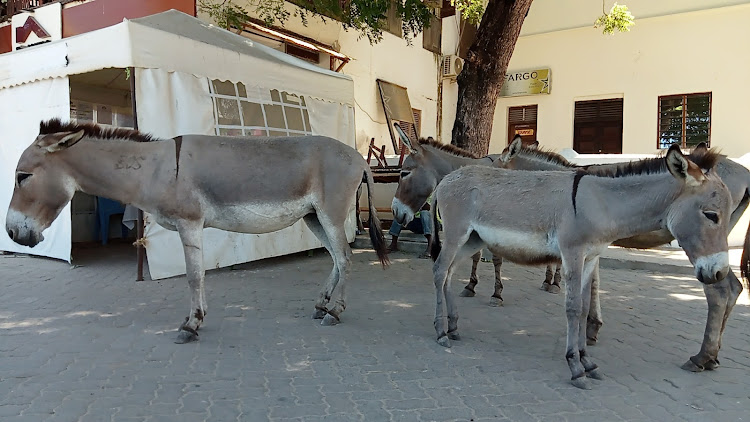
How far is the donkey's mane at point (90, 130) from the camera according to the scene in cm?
389

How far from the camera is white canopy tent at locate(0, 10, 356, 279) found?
5664mm

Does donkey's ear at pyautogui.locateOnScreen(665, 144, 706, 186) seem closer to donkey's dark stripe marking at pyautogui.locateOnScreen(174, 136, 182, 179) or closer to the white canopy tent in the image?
donkey's dark stripe marking at pyautogui.locateOnScreen(174, 136, 182, 179)

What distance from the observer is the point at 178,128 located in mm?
6051

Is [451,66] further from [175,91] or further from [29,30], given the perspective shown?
[175,91]

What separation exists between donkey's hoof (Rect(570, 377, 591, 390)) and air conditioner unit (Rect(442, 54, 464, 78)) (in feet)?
46.6

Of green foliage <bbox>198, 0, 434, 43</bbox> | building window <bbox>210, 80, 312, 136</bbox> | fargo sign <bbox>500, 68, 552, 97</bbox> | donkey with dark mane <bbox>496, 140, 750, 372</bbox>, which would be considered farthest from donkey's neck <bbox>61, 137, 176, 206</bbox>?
fargo sign <bbox>500, 68, 552, 97</bbox>

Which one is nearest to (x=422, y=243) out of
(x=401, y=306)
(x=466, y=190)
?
(x=401, y=306)

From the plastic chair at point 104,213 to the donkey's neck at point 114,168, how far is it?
206 inches

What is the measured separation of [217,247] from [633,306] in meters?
5.07

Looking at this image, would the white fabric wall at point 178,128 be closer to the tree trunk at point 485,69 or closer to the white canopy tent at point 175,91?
the white canopy tent at point 175,91

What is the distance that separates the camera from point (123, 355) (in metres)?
3.62

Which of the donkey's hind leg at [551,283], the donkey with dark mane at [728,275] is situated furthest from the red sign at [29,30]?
the donkey with dark mane at [728,275]

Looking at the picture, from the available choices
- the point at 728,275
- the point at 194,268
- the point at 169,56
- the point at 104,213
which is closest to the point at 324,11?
the point at 169,56

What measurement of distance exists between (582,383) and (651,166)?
4.86ft
